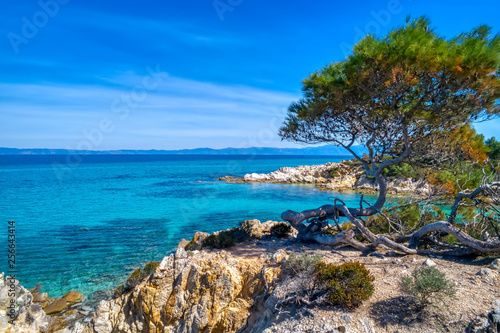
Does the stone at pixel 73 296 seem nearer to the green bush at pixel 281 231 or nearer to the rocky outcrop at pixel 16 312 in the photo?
the rocky outcrop at pixel 16 312

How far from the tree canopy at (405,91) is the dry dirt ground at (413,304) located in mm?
3554

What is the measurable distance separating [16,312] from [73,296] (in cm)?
304

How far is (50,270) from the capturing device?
15172 mm

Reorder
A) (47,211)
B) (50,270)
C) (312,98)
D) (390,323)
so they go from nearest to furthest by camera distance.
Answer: (390,323) → (312,98) → (50,270) → (47,211)

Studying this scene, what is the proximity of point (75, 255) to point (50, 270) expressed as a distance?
6.89 ft

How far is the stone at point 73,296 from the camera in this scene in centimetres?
1255

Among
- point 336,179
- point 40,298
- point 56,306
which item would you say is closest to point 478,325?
point 56,306

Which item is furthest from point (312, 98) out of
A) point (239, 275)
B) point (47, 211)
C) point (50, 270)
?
point (47, 211)

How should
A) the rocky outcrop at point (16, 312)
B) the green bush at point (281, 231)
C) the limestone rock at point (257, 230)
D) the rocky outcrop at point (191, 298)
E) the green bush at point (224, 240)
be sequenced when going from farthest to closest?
Result: the limestone rock at point (257, 230) < the green bush at point (281, 231) < the green bush at point (224, 240) < the rocky outcrop at point (16, 312) < the rocky outcrop at point (191, 298)

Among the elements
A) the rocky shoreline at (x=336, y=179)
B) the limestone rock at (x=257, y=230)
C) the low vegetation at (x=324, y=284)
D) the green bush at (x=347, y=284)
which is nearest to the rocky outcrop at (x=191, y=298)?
the low vegetation at (x=324, y=284)

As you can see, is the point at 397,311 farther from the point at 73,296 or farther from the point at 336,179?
the point at 336,179

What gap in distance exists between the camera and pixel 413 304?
5.77 meters

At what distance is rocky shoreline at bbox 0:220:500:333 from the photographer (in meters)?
5.55

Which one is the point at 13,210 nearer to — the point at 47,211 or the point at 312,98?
the point at 47,211
